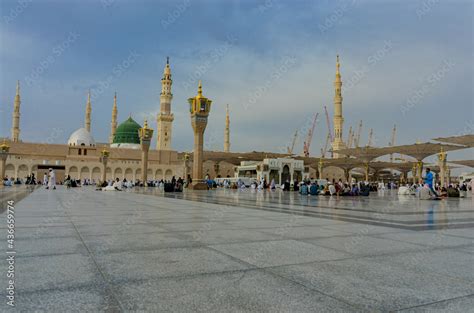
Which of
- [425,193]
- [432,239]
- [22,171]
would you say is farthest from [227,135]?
[432,239]

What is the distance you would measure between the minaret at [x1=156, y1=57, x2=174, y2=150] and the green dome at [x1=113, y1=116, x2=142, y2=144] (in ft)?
20.8

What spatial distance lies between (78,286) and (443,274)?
2.39 meters

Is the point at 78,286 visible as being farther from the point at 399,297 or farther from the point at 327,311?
the point at 399,297

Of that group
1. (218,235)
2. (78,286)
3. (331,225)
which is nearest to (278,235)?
(218,235)

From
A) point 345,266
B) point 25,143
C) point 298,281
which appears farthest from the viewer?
point 25,143

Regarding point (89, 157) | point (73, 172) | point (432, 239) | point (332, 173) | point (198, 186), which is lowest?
point (198, 186)

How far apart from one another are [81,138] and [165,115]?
15.9 metres

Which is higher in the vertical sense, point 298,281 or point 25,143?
point 25,143

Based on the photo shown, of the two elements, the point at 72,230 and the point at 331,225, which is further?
the point at 331,225

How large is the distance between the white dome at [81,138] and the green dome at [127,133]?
518 cm

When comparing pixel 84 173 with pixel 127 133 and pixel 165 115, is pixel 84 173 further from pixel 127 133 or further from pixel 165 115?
pixel 165 115

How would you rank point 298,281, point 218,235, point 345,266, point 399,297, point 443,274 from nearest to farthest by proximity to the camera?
1. point 399,297
2. point 298,281
3. point 443,274
4. point 345,266
5. point 218,235

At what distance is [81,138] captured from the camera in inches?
2539

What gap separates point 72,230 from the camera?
4.46 metres
